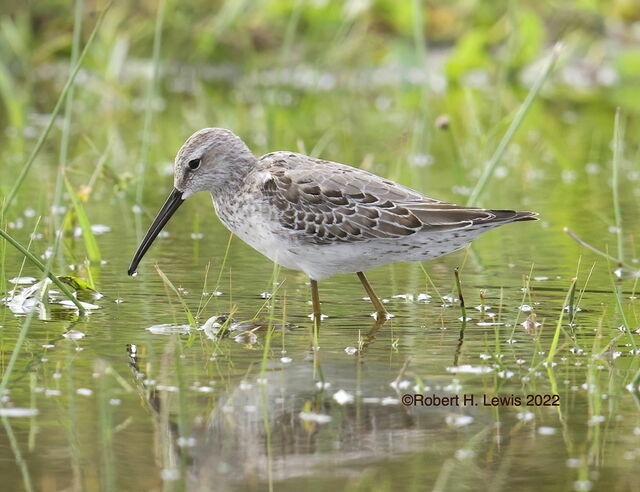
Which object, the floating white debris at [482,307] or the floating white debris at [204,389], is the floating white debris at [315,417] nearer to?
the floating white debris at [204,389]

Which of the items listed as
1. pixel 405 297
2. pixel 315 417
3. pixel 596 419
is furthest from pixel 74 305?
pixel 596 419

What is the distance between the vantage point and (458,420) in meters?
5.96

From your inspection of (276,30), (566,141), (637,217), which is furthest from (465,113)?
(637,217)

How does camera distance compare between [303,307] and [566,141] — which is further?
[566,141]

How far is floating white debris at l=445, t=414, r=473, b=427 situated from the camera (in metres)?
5.91

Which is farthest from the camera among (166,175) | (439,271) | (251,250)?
(166,175)

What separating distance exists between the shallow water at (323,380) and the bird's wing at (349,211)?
520 mm

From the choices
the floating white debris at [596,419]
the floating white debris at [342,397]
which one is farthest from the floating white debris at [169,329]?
the floating white debris at [596,419]

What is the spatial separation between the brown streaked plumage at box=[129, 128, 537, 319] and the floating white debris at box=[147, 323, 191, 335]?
81 centimetres

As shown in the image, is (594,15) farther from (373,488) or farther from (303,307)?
(373,488)

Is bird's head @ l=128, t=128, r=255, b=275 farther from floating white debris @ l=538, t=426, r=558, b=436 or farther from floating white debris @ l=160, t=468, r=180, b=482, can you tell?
floating white debris @ l=160, t=468, r=180, b=482

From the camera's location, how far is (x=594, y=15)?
2288cm

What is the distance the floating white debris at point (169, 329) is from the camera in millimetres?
7613

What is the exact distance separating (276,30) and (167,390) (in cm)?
1696
